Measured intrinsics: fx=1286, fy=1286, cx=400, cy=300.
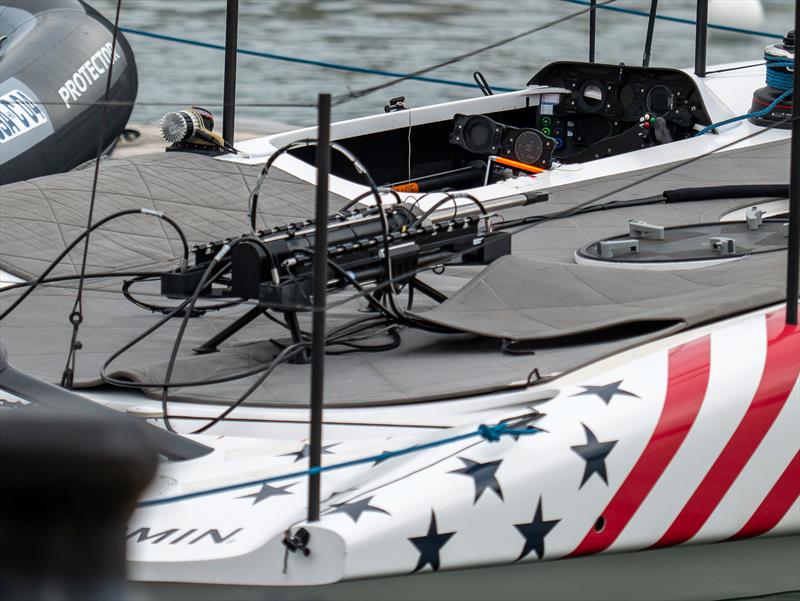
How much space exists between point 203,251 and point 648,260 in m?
1.29

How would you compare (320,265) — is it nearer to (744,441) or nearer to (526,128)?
(744,441)

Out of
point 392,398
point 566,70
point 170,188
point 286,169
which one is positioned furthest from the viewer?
point 566,70

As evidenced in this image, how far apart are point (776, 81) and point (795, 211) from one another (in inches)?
103

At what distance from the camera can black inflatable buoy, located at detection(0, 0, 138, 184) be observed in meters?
7.53

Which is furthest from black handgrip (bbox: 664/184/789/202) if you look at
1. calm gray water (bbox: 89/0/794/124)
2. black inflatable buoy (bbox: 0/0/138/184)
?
calm gray water (bbox: 89/0/794/124)

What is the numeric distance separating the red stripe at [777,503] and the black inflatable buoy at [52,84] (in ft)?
16.6

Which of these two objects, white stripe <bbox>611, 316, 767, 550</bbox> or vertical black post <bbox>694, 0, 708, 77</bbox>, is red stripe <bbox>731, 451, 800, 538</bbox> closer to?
white stripe <bbox>611, 316, 767, 550</bbox>

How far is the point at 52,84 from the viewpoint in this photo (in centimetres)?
783

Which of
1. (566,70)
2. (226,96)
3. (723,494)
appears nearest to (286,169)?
(226,96)

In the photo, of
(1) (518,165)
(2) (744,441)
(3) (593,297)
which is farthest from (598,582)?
(1) (518,165)

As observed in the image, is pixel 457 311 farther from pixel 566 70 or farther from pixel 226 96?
pixel 566 70

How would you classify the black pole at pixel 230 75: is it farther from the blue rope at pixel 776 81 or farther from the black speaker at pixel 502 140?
the blue rope at pixel 776 81

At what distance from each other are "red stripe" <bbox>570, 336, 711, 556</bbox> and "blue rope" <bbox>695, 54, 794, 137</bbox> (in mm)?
2672

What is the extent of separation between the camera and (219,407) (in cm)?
289
